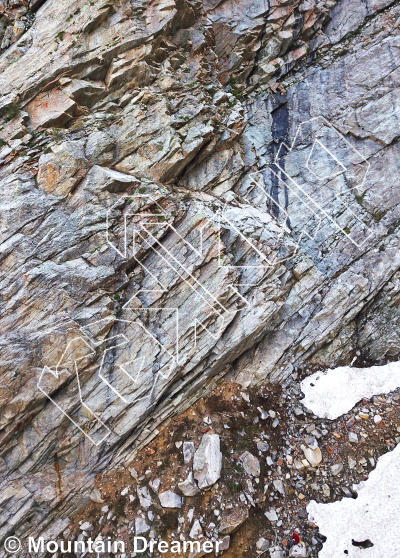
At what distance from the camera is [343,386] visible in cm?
1119

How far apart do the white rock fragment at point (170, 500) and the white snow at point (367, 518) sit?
3.77 metres

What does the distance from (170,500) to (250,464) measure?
256cm

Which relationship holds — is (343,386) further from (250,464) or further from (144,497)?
(144,497)

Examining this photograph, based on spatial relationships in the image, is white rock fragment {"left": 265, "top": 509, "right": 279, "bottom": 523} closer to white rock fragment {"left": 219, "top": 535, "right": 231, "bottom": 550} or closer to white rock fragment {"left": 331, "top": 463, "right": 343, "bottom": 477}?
white rock fragment {"left": 219, "top": 535, "right": 231, "bottom": 550}

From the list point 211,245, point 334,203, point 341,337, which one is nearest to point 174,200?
point 211,245

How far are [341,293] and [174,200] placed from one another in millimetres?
→ 7111

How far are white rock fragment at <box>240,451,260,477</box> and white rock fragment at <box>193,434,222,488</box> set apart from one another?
2.48ft

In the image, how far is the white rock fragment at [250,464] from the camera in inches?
380

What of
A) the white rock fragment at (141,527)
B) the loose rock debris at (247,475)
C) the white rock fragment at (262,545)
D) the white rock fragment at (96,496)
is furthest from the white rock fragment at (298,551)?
the white rock fragment at (96,496)

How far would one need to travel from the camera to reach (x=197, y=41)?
13.0 metres

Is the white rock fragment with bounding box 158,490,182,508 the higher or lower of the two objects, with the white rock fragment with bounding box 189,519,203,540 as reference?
higher

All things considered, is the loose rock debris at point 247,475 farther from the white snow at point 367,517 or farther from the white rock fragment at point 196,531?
the white snow at point 367,517

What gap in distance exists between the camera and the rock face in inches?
381

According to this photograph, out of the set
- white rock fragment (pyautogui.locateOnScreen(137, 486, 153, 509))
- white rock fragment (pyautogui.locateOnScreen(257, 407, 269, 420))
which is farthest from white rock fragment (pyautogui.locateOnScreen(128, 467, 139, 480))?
white rock fragment (pyautogui.locateOnScreen(257, 407, 269, 420))
